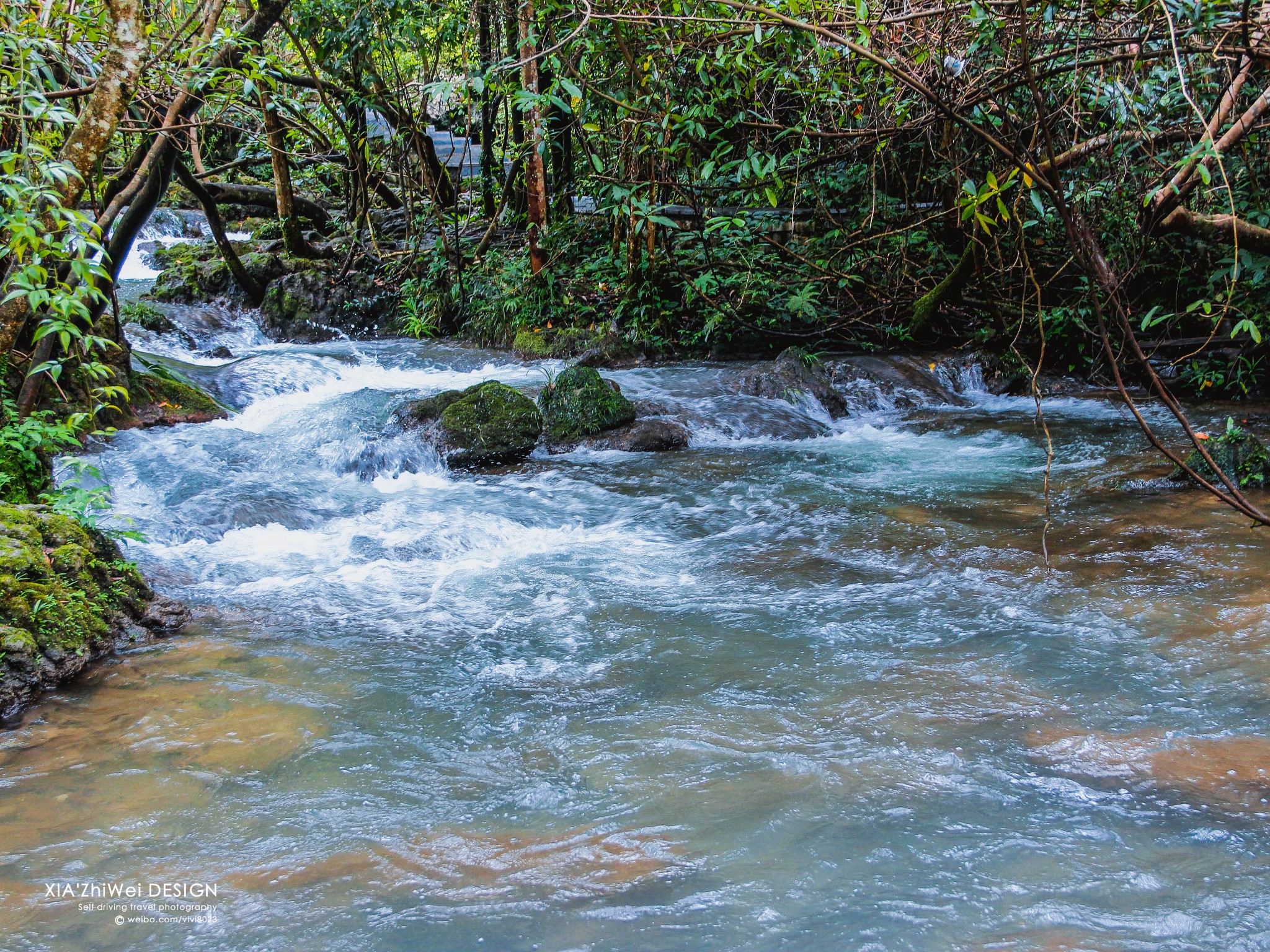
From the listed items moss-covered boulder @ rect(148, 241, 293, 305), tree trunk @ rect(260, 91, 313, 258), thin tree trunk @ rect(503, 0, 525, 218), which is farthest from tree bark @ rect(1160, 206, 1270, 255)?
moss-covered boulder @ rect(148, 241, 293, 305)

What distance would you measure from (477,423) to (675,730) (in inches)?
182

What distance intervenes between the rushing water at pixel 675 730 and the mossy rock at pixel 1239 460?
454 millimetres

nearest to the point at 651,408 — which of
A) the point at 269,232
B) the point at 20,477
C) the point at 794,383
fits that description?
the point at 794,383

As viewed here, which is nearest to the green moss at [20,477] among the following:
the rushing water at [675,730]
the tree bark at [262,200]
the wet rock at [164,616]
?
the rushing water at [675,730]

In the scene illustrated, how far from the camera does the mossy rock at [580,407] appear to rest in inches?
308

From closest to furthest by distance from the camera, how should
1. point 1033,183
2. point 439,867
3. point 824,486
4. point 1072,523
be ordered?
point 439,867
point 1033,183
point 1072,523
point 824,486

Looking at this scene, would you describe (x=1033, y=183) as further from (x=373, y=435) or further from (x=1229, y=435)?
(x=373, y=435)

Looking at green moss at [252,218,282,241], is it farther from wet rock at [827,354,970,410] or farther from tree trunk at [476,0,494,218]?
wet rock at [827,354,970,410]

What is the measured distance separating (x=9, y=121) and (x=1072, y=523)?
679cm

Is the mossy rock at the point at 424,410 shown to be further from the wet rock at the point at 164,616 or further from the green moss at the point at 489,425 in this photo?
the wet rock at the point at 164,616


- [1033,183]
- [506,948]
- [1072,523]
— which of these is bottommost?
[506,948]

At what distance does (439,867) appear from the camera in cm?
262

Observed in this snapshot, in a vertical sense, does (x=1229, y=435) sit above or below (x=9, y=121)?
below

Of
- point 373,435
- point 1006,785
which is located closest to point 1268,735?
point 1006,785
